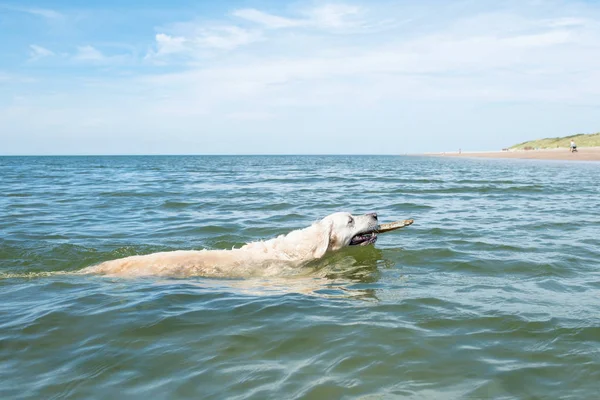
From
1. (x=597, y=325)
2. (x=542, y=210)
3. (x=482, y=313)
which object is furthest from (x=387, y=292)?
(x=542, y=210)

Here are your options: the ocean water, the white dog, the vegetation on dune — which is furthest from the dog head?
the vegetation on dune

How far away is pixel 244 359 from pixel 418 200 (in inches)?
597

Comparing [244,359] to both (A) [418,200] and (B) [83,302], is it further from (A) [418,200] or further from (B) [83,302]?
(A) [418,200]

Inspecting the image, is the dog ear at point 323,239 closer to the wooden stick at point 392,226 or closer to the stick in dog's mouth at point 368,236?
the stick in dog's mouth at point 368,236

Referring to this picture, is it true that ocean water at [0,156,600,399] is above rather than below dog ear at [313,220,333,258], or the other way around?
below

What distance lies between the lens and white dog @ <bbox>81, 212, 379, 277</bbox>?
844 centimetres

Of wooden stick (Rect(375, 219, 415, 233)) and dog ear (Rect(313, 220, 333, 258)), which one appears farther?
wooden stick (Rect(375, 219, 415, 233))

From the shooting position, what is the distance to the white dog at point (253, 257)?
8.44 m

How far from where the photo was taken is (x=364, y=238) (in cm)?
942

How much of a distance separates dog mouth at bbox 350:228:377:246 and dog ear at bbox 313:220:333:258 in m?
0.59

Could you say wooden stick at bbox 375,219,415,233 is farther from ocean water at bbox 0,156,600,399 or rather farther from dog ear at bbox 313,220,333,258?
dog ear at bbox 313,220,333,258

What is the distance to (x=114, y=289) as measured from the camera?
24.6 feet

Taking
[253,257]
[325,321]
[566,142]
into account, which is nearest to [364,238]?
[253,257]

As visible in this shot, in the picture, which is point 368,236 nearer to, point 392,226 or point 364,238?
point 364,238
